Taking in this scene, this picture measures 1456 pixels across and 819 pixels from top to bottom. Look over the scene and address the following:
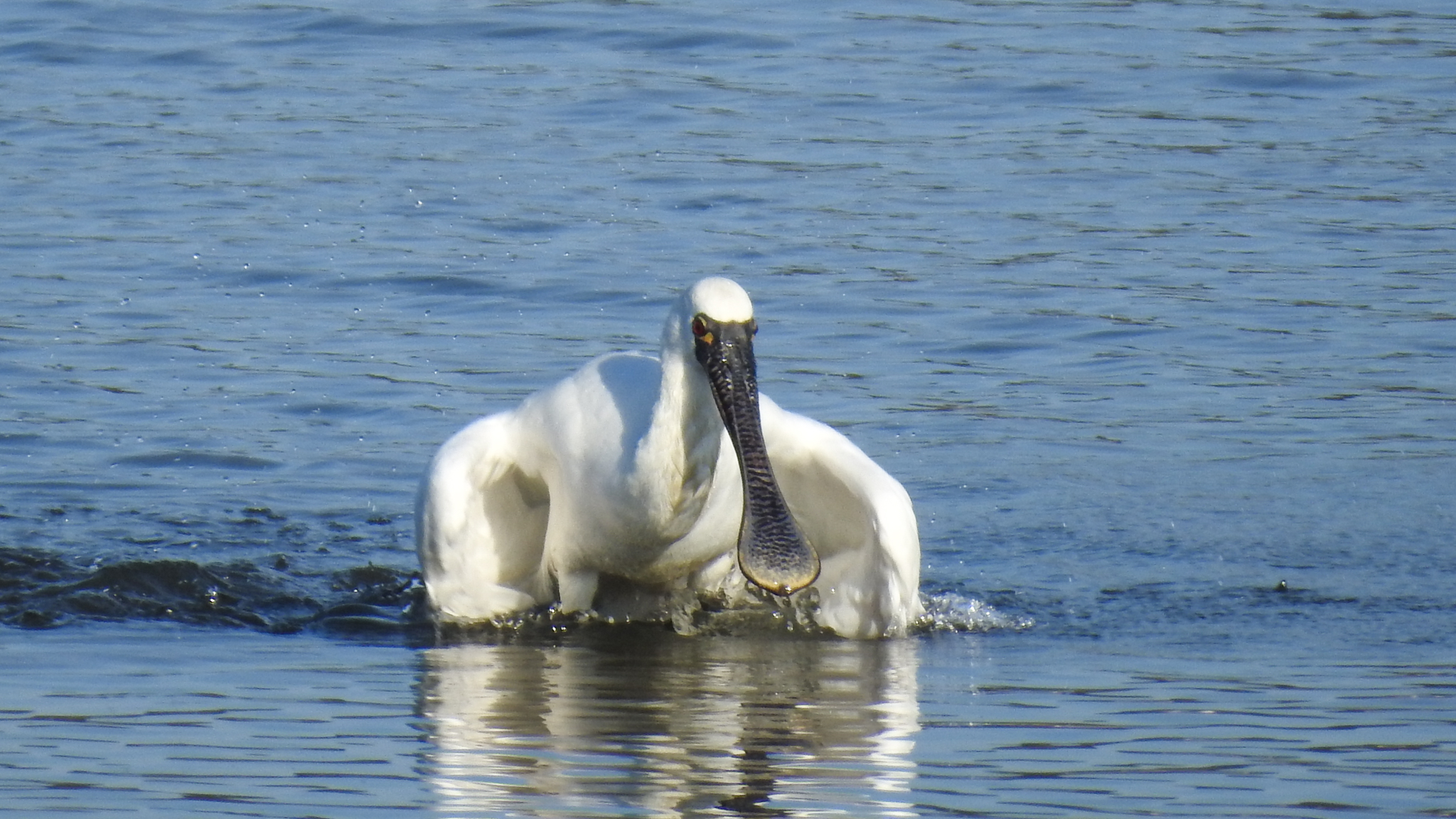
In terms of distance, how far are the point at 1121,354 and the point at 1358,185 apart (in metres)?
4.02

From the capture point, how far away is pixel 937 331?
12469mm

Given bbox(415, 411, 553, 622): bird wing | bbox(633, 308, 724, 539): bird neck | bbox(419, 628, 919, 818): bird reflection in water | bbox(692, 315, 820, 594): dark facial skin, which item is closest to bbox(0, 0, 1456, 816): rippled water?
bbox(419, 628, 919, 818): bird reflection in water

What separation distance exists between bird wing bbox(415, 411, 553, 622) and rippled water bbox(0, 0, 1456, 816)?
18 cm

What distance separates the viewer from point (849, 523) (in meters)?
8.41

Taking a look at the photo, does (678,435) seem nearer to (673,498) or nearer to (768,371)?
(673,498)

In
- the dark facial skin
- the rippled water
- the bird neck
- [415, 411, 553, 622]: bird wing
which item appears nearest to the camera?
the rippled water

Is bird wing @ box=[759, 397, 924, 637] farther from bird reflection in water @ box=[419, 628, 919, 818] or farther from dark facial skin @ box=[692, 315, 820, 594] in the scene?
dark facial skin @ box=[692, 315, 820, 594]

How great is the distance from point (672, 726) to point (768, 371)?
542cm

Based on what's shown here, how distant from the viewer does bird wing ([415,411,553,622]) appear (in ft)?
26.0

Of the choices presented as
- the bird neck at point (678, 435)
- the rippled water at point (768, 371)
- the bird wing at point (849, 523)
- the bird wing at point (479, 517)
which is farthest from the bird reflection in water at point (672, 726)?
the bird neck at point (678, 435)

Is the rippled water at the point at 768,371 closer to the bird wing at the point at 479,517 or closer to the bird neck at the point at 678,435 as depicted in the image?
the bird wing at the point at 479,517

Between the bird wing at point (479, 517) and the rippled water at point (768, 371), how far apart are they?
7.2 inches

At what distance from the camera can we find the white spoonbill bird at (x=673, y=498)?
7.64 metres

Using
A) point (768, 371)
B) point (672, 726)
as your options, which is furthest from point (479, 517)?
point (768, 371)
